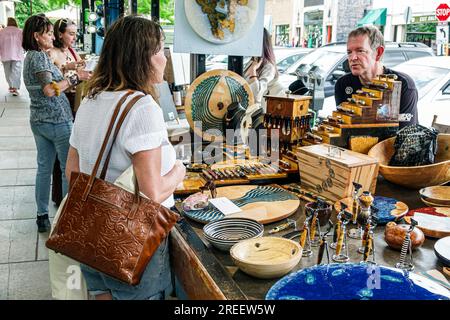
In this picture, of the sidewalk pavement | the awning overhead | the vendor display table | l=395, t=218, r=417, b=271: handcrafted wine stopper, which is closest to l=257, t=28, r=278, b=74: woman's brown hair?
the sidewalk pavement

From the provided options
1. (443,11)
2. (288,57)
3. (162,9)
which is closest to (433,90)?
(443,11)

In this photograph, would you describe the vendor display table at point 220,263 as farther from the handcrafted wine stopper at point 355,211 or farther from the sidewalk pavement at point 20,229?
the sidewalk pavement at point 20,229

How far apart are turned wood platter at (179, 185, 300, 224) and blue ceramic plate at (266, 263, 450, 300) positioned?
1.43ft

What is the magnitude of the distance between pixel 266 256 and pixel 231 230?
24cm

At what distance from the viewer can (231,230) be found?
1638 mm

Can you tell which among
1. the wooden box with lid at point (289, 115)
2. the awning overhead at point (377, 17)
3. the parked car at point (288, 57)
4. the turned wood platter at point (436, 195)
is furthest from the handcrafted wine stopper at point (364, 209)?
the awning overhead at point (377, 17)

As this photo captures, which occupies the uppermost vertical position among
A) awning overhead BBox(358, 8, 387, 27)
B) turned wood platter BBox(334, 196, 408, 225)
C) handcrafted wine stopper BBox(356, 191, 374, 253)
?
awning overhead BBox(358, 8, 387, 27)

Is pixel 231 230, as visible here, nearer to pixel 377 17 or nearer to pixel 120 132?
pixel 120 132

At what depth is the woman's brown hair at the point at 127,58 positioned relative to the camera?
1.56m

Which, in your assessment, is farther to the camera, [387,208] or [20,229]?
[20,229]

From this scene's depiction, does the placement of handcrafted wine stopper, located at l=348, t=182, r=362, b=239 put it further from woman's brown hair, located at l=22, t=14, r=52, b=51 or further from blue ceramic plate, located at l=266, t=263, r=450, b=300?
woman's brown hair, located at l=22, t=14, r=52, b=51

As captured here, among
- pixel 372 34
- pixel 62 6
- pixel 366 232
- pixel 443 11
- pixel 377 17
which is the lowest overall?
pixel 366 232

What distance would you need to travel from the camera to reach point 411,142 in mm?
2119

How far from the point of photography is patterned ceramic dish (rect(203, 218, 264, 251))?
1.56 meters
